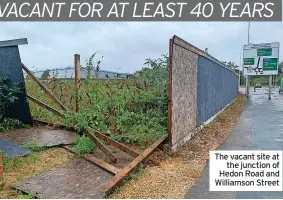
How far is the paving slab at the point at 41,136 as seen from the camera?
5.58 meters

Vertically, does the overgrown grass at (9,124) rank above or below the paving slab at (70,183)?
above

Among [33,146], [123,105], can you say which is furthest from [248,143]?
[33,146]

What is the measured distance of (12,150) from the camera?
16.1 ft

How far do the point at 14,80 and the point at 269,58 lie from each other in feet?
79.5

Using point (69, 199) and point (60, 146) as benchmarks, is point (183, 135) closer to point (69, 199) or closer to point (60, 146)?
point (60, 146)

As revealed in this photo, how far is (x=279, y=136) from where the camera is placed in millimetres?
7887

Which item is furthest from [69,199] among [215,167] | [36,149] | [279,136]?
[279,136]

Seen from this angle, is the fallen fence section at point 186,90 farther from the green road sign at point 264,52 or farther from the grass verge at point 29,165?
the green road sign at point 264,52

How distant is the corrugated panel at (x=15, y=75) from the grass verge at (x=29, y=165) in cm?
212

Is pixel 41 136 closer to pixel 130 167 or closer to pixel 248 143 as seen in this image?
pixel 130 167

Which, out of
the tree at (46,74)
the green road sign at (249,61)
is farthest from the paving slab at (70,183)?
the green road sign at (249,61)

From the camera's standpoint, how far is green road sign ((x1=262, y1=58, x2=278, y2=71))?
25781mm

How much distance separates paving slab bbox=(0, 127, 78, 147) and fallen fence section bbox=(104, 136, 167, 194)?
1.64 metres

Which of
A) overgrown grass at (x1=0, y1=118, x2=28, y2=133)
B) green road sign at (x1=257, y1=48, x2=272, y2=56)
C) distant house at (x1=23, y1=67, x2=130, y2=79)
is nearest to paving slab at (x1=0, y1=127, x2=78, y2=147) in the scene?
overgrown grass at (x1=0, y1=118, x2=28, y2=133)
